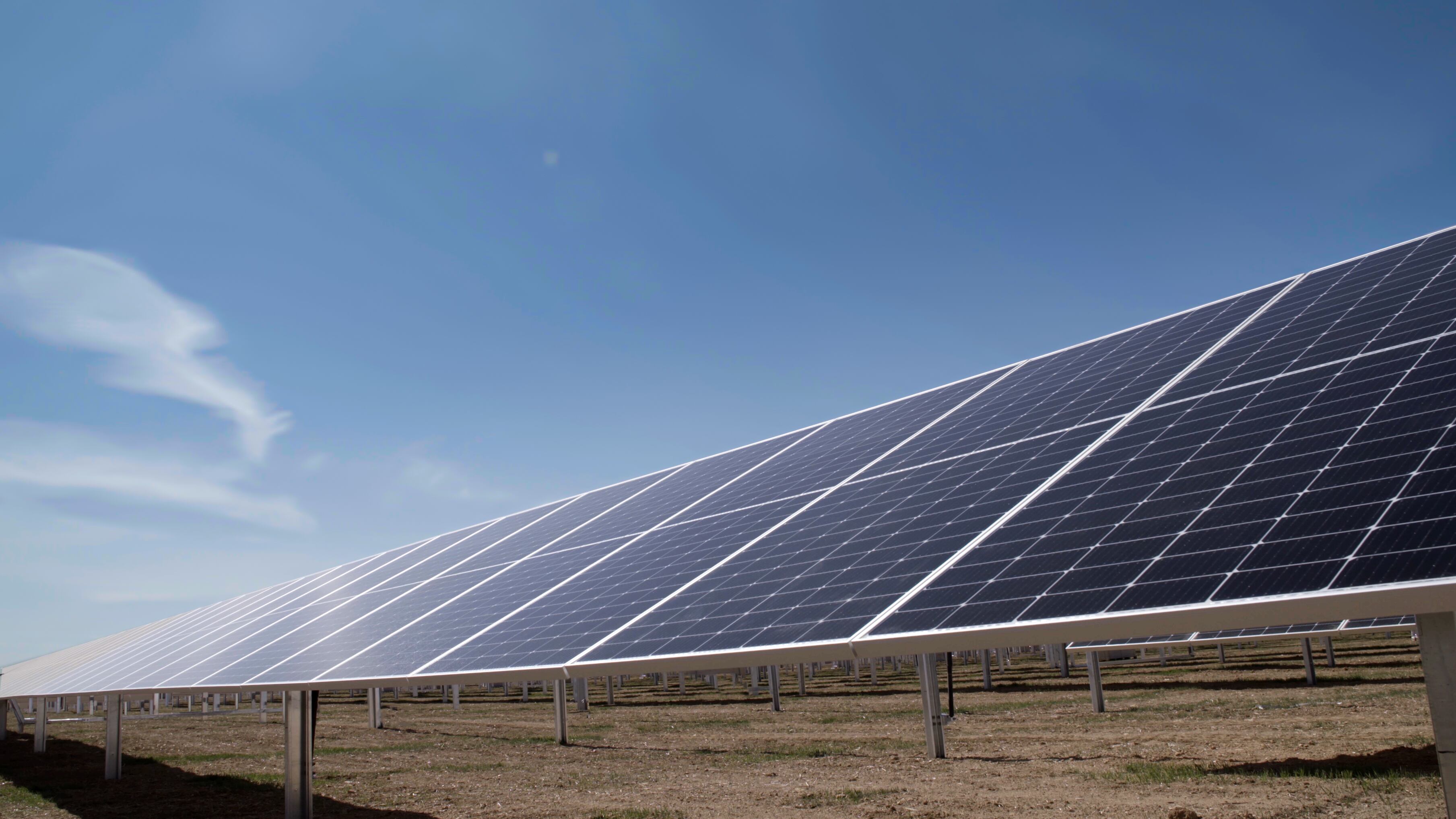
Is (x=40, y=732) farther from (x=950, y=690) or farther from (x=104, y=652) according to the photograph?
(x=950, y=690)

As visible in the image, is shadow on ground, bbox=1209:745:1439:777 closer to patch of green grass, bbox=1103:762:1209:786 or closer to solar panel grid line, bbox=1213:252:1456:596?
patch of green grass, bbox=1103:762:1209:786

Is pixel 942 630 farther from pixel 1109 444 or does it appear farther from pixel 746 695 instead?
A: pixel 746 695

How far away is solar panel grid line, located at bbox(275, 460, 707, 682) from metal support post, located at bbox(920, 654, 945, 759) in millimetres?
8842

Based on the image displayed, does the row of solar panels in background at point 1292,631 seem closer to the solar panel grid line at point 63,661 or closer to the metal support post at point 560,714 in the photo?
the metal support post at point 560,714

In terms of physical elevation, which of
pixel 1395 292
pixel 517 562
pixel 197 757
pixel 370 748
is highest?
pixel 1395 292

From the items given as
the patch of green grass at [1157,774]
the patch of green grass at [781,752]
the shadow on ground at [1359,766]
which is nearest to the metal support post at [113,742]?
the patch of green grass at [781,752]

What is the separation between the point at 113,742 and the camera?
1155 inches

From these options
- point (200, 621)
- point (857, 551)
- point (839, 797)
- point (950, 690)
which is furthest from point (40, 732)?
point (857, 551)

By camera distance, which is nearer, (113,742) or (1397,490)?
(1397,490)

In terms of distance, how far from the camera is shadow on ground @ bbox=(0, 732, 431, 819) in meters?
22.0

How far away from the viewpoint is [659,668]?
34.1ft

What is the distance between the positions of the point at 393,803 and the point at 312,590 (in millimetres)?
14030

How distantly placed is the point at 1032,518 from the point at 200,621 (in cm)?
3817

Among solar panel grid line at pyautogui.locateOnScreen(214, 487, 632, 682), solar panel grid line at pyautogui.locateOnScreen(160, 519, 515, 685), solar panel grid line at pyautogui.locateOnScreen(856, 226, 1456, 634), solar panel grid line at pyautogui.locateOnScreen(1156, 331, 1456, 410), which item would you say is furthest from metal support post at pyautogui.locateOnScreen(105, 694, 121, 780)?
solar panel grid line at pyautogui.locateOnScreen(1156, 331, 1456, 410)
